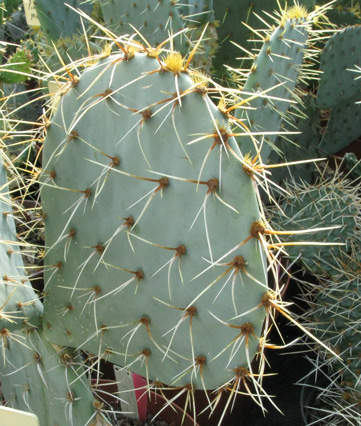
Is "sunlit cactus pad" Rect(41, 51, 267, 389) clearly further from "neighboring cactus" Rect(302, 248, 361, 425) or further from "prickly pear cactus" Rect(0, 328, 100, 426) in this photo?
"neighboring cactus" Rect(302, 248, 361, 425)

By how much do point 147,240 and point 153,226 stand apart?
25 mm

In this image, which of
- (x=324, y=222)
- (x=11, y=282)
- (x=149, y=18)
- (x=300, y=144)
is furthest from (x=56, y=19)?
(x=11, y=282)

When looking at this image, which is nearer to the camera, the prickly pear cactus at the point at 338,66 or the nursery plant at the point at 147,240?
the nursery plant at the point at 147,240

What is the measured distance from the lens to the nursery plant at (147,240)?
0.64 metres

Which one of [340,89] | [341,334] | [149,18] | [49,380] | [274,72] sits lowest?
[341,334]

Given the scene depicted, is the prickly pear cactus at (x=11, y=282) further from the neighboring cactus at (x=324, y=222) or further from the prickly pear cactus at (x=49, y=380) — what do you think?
the neighboring cactus at (x=324, y=222)

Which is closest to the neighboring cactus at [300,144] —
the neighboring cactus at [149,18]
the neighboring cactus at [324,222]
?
the neighboring cactus at [324,222]

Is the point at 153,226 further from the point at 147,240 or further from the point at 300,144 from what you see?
the point at 300,144

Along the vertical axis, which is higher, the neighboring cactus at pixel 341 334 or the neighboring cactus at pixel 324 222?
the neighboring cactus at pixel 324 222

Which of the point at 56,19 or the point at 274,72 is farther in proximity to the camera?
the point at 56,19

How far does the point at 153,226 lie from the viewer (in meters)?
0.72

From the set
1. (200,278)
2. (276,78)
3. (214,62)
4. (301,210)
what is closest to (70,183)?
(200,278)

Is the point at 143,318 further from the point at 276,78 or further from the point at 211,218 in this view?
the point at 276,78

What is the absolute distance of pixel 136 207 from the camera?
74 centimetres
